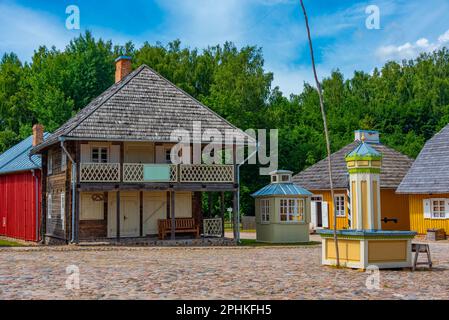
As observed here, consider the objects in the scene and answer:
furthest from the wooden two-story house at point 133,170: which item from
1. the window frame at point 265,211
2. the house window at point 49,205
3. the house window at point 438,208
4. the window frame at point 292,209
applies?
the house window at point 438,208

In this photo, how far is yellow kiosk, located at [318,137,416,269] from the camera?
51.6ft

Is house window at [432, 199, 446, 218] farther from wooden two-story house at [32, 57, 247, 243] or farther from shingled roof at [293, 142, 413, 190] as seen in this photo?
wooden two-story house at [32, 57, 247, 243]

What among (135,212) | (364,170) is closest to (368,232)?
(364,170)

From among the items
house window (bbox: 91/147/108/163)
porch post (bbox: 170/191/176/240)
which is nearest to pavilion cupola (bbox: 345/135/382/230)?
porch post (bbox: 170/191/176/240)

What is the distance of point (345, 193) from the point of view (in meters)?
34.8

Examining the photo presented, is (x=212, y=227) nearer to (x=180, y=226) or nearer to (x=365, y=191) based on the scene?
(x=180, y=226)

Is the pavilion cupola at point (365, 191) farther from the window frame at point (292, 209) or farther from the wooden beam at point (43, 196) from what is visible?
the wooden beam at point (43, 196)

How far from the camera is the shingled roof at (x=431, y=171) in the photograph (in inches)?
1206

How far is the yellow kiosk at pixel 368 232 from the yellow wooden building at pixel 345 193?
17509mm

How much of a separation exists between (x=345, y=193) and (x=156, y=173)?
1274 cm

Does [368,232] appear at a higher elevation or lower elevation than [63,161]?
lower

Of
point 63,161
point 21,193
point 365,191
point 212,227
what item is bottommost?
point 212,227

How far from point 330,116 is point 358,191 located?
160 ft
